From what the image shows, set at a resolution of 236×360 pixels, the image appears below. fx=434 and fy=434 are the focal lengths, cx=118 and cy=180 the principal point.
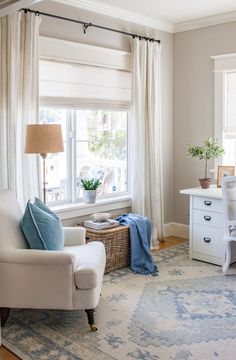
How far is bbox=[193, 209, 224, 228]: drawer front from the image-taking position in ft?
14.2

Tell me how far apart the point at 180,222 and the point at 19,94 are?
277 cm

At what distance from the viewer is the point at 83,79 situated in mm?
4402

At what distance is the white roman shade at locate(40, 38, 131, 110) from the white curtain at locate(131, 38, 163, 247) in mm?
159

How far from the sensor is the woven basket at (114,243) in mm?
4098

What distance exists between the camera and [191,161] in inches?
210

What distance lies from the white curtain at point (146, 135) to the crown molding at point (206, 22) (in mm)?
460

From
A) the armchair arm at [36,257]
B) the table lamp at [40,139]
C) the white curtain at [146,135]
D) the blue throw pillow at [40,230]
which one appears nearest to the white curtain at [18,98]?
the table lamp at [40,139]

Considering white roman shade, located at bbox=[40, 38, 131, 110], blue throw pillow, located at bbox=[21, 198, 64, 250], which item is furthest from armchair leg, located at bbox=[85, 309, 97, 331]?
white roman shade, located at bbox=[40, 38, 131, 110]

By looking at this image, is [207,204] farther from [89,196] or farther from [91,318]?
[91,318]

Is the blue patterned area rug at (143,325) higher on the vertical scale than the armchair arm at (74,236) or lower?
lower

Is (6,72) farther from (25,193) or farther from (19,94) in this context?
(25,193)

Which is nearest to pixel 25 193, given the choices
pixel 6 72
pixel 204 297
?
pixel 6 72

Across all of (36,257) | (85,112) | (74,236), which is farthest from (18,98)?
(36,257)

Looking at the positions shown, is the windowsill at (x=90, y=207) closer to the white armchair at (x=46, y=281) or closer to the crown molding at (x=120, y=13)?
the white armchair at (x=46, y=281)
